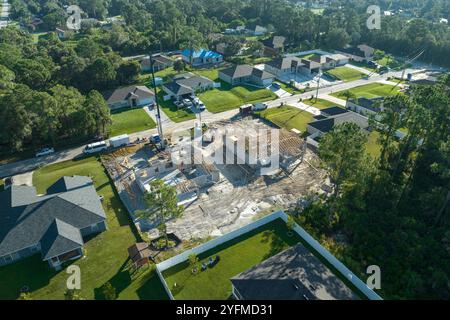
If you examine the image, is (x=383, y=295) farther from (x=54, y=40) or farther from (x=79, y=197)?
(x=54, y=40)

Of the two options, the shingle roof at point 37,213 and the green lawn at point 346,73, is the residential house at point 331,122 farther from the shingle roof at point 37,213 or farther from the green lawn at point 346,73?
the shingle roof at point 37,213

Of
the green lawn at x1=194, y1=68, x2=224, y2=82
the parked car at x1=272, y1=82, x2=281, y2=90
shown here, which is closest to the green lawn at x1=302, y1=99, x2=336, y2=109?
the parked car at x1=272, y1=82, x2=281, y2=90

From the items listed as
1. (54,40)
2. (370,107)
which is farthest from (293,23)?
(54,40)

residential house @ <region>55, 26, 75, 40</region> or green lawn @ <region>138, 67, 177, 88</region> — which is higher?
residential house @ <region>55, 26, 75, 40</region>

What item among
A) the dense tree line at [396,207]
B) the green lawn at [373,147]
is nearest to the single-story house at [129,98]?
the green lawn at [373,147]

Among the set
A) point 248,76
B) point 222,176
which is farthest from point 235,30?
point 222,176

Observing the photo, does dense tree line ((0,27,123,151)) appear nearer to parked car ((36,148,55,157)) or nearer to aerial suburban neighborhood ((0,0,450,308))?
aerial suburban neighborhood ((0,0,450,308))

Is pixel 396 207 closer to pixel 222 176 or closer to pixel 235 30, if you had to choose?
pixel 222 176
